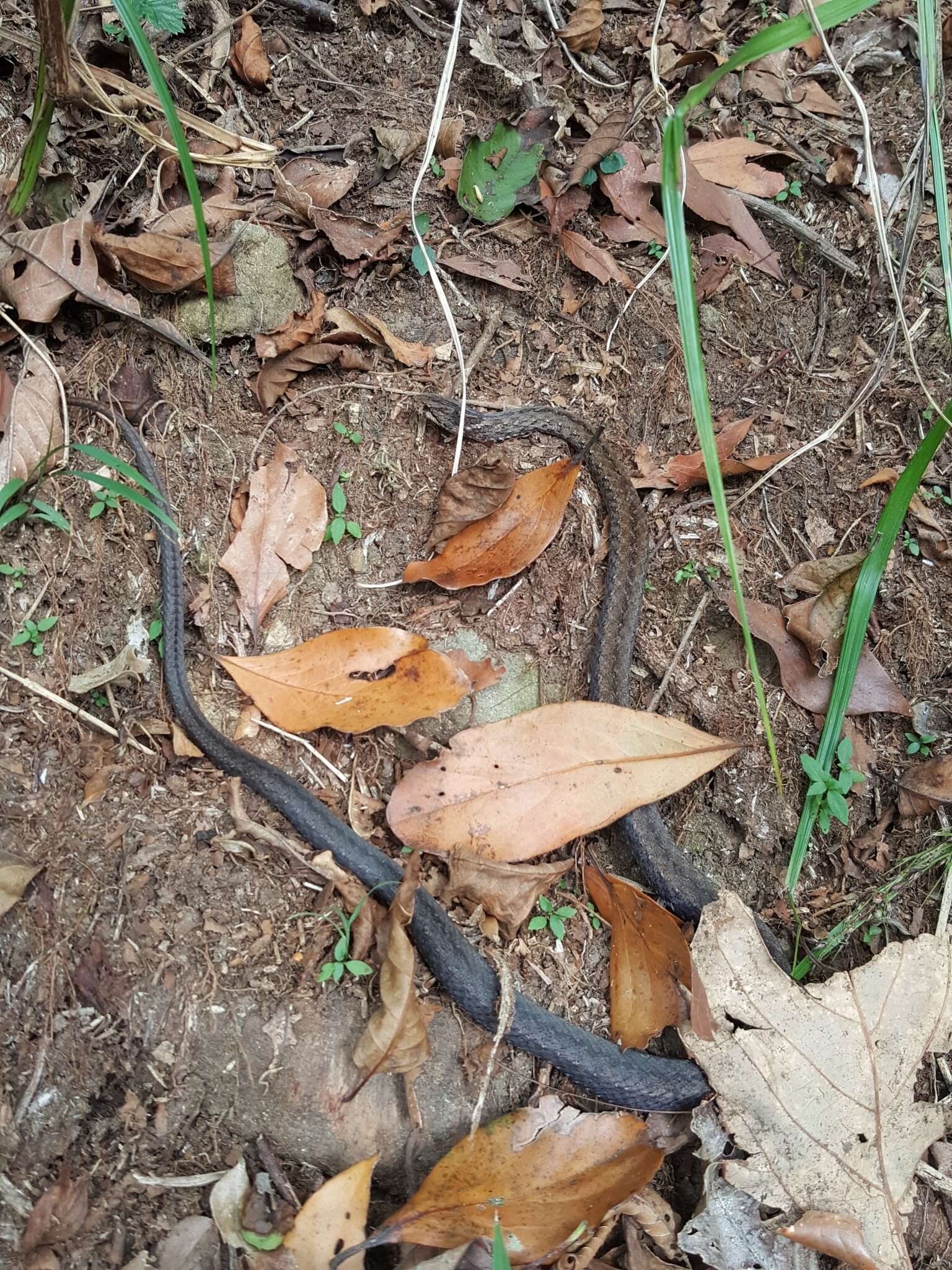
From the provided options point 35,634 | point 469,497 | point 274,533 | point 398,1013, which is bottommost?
point 398,1013

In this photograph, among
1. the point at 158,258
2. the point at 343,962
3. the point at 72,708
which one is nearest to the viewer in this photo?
the point at 343,962

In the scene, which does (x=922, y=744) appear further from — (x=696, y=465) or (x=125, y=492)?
(x=125, y=492)

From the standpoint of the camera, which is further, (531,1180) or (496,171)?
(496,171)

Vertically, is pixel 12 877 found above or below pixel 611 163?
below

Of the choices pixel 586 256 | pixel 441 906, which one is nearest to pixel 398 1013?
pixel 441 906

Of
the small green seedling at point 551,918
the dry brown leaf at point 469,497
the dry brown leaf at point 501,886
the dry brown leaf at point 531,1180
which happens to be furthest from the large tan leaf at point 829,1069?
the dry brown leaf at point 469,497

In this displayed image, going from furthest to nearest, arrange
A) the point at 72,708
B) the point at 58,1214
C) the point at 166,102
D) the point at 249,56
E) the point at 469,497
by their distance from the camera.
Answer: the point at 249,56 < the point at 469,497 < the point at 72,708 < the point at 58,1214 < the point at 166,102

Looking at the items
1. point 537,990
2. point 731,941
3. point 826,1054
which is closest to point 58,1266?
point 537,990
